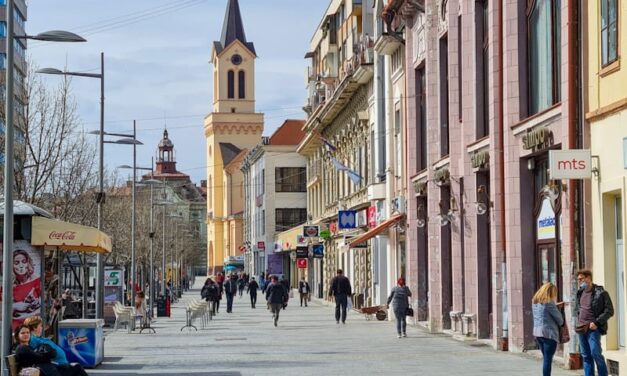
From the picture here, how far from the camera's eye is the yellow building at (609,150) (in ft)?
64.6

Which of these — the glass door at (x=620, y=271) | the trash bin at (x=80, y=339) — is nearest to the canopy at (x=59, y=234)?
the trash bin at (x=80, y=339)

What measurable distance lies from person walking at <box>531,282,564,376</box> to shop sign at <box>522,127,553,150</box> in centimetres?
498

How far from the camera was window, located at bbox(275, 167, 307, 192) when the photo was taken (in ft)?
347

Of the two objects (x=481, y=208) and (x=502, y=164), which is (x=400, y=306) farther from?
(x=502, y=164)

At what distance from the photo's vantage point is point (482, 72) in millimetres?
29734

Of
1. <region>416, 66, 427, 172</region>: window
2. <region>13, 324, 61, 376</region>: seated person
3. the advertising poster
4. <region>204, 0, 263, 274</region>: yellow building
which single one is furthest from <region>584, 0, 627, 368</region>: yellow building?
<region>204, 0, 263, 274</region>: yellow building

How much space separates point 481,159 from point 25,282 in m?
10.9

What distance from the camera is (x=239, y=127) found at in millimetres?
159250

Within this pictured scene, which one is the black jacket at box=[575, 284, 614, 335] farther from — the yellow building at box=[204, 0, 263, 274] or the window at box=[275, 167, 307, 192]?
the yellow building at box=[204, 0, 263, 274]

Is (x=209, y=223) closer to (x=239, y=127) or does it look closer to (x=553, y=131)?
(x=239, y=127)

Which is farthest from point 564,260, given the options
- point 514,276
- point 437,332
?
point 437,332

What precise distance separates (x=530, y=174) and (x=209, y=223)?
146 meters

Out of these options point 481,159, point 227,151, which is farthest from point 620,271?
point 227,151

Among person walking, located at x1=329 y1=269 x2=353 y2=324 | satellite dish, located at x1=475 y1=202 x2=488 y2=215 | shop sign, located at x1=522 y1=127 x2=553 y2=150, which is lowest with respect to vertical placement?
person walking, located at x1=329 y1=269 x2=353 y2=324
